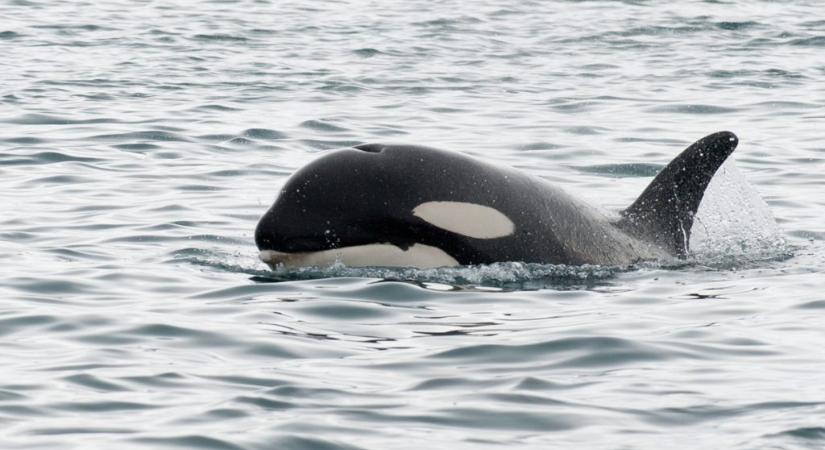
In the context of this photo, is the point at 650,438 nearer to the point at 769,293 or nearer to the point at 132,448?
the point at 132,448

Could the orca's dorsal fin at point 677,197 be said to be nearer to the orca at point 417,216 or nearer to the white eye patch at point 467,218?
the orca at point 417,216

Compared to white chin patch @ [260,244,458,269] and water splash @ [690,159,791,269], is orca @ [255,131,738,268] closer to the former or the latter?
white chin patch @ [260,244,458,269]

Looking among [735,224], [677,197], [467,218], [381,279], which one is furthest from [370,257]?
[735,224]

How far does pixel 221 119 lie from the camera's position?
21.7 metres

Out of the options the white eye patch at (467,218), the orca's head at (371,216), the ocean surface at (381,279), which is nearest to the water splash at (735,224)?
the ocean surface at (381,279)

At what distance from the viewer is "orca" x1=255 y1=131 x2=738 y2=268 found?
11023mm

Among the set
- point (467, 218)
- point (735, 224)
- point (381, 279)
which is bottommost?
Answer: point (735, 224)

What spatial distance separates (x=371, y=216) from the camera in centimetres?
1104

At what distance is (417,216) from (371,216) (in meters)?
0.32

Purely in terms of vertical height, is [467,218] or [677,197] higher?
[467,218]

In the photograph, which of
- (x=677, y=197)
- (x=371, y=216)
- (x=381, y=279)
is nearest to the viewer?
(x=371, y=216)

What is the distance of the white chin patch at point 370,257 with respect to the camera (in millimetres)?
11164

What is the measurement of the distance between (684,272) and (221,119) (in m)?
10.8

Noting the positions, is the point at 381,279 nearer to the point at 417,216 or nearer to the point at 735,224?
the point at 417,216
